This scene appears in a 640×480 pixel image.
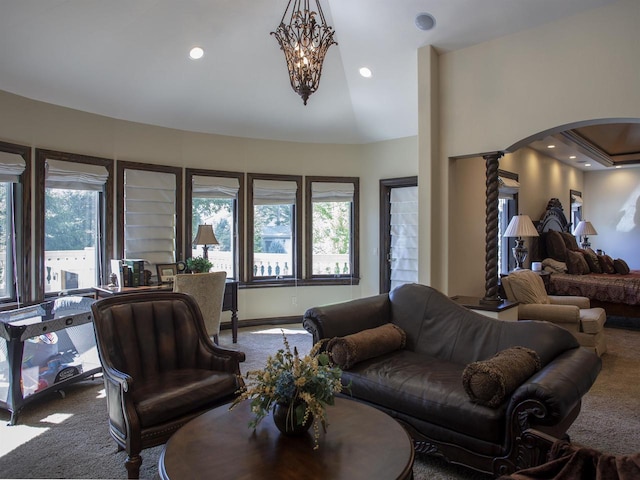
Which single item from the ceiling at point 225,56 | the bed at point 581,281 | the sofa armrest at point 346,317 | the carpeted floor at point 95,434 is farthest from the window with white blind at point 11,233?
the bed at point 581,281

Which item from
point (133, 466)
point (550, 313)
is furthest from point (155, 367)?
point (550, 313)

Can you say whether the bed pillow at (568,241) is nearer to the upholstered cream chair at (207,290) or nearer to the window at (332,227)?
the window at (332,227)

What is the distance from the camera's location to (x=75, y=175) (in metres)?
4.79

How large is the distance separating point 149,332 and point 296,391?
1.61 metres

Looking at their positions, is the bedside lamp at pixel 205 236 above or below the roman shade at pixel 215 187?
below

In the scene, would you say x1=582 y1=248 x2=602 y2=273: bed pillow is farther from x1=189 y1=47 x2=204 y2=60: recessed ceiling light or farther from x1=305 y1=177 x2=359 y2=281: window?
x1=189 y1=47 x2=204 y2=60: recessed ceiling light

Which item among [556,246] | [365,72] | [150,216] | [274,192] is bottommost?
[556,246]

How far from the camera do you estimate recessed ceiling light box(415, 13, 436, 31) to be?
3.95 m

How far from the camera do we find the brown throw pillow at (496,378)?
2.29 meters

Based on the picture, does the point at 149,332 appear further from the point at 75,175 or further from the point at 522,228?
the point at 522,228

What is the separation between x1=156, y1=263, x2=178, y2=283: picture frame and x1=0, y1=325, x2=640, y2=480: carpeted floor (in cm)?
150

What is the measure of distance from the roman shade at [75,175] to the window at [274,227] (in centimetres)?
199

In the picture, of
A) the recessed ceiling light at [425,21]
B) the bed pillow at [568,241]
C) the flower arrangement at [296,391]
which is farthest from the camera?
the bed pillow at [568,241]

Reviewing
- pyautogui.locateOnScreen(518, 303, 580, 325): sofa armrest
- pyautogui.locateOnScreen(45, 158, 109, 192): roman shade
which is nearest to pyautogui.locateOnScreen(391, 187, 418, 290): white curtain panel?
pyautogui.locateOnScreen(518, 303, 580, 325): sofa armrest
